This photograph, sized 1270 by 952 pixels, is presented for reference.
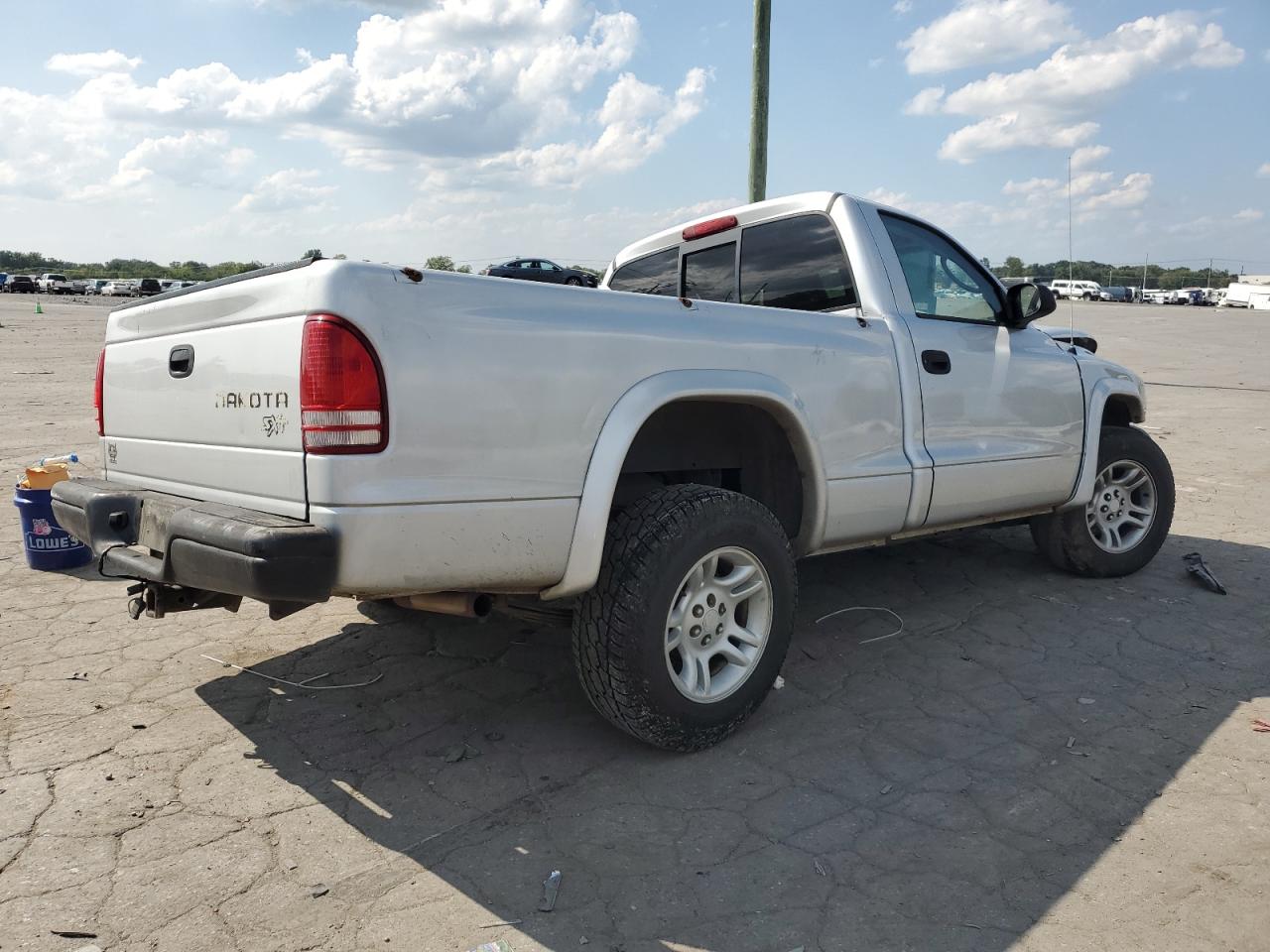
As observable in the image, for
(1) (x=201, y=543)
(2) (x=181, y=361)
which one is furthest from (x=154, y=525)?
(2) (x=181, y=361)

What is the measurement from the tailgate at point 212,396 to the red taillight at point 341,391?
0.21ft

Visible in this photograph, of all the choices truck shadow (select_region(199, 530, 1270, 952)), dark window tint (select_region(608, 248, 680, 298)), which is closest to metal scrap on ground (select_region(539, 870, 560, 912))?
truck shadow (select_region(199, 530, 1270, 952))

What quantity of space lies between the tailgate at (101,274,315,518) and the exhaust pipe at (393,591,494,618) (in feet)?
1.82

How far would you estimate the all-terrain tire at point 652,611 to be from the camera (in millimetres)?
2797

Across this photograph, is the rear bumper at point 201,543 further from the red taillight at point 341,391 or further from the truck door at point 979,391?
the truck door at point 979,391

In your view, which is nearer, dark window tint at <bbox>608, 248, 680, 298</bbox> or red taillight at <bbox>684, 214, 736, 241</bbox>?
red taillight at <bbox>684, 214, 736, 241</bbox>

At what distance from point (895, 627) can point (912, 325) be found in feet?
4.75

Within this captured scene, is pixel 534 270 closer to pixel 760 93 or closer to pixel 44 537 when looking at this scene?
pixel 760 93

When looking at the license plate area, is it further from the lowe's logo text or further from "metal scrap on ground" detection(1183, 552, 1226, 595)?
"metal scrap on ground" detection(1183, 552, 1226, 595)

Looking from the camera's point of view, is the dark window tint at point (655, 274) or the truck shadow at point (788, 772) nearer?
the truck shadow at point (788, 772)

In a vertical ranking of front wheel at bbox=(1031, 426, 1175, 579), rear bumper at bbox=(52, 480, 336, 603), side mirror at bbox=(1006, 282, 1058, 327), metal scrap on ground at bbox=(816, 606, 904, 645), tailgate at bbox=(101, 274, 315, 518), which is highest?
side mirror at bbox=(1006, 282, 1058, 327)

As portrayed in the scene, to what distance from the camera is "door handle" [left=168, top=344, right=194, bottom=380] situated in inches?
113

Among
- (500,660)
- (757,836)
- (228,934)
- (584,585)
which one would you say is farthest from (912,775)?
(228,934)

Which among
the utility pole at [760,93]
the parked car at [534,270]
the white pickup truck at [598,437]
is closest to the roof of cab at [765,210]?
the white pickup truck at [598,437]
